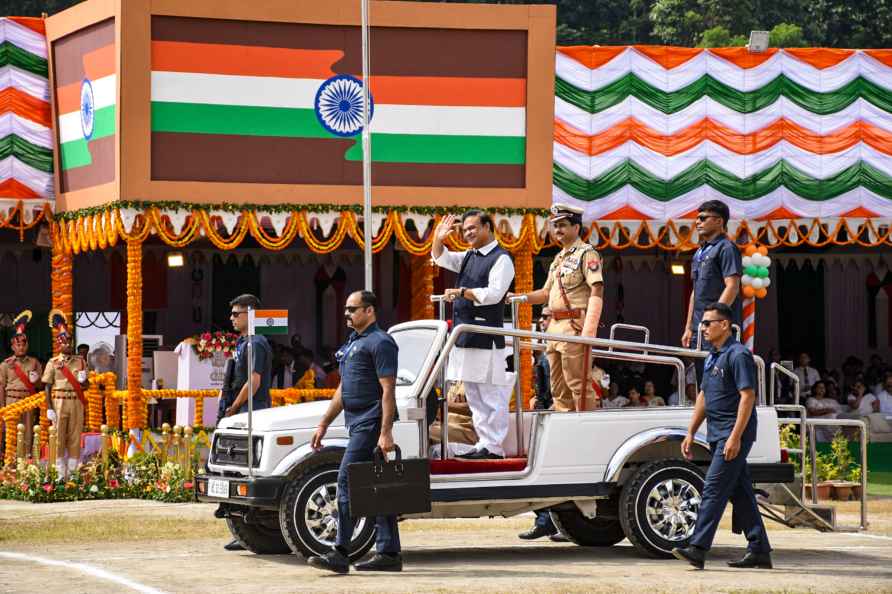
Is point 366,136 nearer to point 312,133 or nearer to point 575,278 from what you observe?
point 312,133

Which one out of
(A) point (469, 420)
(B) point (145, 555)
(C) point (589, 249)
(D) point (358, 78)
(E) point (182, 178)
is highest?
(D) point (358, 78)

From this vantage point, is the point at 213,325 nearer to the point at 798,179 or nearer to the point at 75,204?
the point at 75,204

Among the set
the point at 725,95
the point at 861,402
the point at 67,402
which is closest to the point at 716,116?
the point at 725,95

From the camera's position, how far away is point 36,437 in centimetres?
2027

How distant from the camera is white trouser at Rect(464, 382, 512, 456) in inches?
496

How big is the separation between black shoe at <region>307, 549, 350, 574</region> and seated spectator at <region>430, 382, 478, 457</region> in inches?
59.2

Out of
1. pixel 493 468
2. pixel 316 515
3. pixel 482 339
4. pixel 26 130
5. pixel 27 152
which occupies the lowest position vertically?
pixel 316 515

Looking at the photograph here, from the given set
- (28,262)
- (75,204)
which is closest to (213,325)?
(28,262)

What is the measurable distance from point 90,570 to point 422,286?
1247 centimetres

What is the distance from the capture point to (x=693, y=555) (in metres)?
11.7

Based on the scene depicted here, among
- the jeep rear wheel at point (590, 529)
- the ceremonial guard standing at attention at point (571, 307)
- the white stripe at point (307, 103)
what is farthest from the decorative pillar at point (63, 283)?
the ceremonial guard standing at attention at point (571, 307)

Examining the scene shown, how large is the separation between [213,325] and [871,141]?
12.4 meters

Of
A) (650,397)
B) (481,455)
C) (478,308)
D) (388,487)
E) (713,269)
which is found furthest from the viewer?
(650,397)

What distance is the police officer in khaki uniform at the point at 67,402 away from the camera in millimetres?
20656
